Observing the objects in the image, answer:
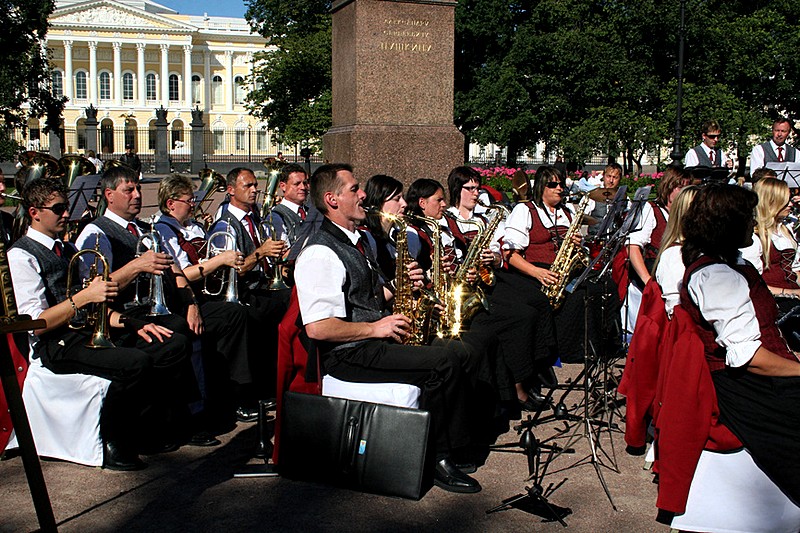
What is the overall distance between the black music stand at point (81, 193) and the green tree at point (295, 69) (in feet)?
87.8

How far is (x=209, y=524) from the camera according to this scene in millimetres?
4297

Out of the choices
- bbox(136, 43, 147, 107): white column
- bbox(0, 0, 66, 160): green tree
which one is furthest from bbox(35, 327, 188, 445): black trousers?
bbox(136, 43, 147, 107): white column

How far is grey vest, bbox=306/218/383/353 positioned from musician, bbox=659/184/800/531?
5.71ft

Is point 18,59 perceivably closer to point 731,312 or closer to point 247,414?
point 247,414

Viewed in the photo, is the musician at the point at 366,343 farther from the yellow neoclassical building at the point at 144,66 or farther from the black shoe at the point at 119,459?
the yellow neoclassical building at the point at 144,66

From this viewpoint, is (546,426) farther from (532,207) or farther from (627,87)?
(627,87)

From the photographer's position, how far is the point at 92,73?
285ft

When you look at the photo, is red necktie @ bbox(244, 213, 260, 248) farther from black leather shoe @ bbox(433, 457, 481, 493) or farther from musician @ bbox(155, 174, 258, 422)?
black leather shoe @ bbox(433, 457, 481, 493)

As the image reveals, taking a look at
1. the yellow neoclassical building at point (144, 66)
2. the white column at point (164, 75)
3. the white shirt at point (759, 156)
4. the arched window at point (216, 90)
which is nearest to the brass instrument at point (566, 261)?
the white shirt at point (759, 156)

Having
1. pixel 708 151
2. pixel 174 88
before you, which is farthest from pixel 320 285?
pixel 174 88

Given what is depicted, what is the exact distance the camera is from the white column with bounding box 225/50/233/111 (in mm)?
92688

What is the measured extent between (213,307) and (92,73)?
8827 cm

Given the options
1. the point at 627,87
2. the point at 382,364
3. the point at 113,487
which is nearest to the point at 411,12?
the point at 382,364

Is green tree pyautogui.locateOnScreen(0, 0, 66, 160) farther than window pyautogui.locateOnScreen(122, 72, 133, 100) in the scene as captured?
No
